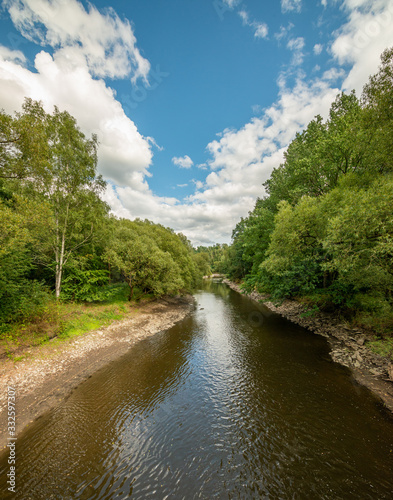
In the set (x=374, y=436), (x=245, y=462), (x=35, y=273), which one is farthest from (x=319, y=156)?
(x=35, y=273)

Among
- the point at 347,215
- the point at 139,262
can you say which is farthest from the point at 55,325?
the point at 347,215

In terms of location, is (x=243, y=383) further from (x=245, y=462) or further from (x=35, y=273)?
(x=35, y=273)

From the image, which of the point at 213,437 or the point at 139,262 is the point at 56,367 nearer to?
the point at 213,437

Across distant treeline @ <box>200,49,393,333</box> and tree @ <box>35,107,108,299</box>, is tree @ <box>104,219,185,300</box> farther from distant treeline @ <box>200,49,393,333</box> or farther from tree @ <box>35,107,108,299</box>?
distant treeline @ <box>200,49,393,333</box>

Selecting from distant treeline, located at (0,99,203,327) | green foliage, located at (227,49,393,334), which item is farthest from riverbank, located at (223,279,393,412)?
distant treeline, located at (0,99,203,327)

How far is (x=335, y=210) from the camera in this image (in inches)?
588

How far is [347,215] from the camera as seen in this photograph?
1141cm

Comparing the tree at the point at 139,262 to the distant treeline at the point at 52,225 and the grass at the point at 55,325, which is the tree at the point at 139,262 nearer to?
the distant treeline at the point at 52,225

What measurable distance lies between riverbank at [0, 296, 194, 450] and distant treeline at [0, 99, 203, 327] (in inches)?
140

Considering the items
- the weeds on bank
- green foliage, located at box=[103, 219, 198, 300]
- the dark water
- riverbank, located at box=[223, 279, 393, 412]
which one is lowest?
the dark water

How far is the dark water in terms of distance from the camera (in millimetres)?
5941

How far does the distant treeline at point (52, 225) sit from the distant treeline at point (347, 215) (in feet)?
56.2

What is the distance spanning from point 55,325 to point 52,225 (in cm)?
804

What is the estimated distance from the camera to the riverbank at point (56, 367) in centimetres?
879
